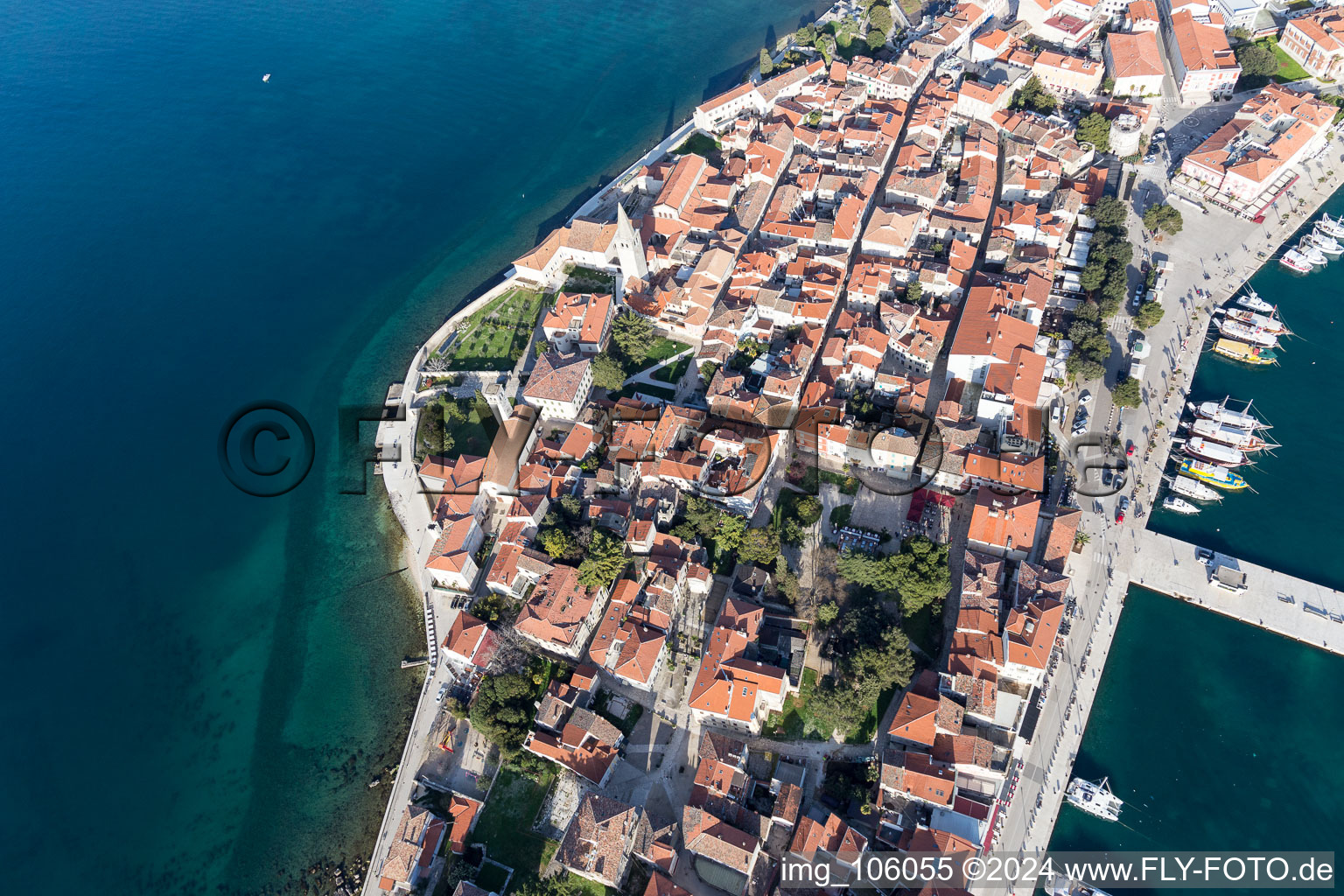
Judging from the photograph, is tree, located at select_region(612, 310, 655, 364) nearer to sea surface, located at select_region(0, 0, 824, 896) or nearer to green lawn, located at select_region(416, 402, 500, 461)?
green lawn, located at select_region(416, 402, 500, 461)

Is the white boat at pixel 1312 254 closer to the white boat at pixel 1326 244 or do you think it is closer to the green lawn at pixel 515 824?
the white boat at pixel 1326 244

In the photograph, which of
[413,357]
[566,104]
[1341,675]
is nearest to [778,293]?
[413,357]

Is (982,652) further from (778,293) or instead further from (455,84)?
(455,84)

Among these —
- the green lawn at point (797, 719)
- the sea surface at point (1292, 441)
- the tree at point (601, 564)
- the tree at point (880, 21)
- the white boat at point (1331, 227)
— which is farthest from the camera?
the tree at point (880, 21)

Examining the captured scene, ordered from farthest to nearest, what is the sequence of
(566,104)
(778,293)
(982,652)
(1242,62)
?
(566,104), (1242,62), (778,293), (982,652)

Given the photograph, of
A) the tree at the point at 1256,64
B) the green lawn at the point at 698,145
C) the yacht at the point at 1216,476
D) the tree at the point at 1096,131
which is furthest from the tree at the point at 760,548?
the tree at the point at 1256,64

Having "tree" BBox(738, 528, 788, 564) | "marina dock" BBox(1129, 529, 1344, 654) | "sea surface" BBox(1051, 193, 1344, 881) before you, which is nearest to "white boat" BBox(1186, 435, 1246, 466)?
"sea surface" BBox(1051, 193, 1344, 881)
